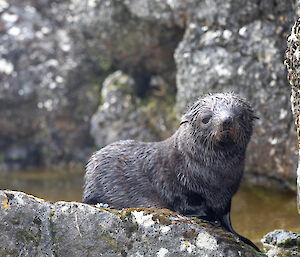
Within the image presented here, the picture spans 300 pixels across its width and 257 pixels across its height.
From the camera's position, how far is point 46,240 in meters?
3.43

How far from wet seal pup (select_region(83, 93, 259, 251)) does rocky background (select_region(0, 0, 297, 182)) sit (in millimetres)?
2852

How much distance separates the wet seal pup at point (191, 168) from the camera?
4098mm

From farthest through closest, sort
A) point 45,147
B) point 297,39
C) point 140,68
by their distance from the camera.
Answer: point 45,147 → point 140,68 → point 297,39

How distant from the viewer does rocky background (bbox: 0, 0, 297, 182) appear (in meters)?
7.02

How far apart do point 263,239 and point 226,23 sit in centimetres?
375

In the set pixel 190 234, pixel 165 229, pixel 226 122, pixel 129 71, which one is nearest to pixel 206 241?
pixel 190 234

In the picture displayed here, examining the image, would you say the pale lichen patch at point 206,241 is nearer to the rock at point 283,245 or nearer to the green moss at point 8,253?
the rock at point 283,245

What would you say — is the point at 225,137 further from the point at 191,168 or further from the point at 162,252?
the point at 162,252

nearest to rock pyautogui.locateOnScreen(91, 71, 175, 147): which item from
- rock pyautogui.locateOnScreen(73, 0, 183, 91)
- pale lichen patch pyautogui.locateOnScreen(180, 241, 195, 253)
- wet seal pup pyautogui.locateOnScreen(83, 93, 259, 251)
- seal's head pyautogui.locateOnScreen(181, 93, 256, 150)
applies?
rock pyautogui.locateOnScreen(73, 0, 183, 91)

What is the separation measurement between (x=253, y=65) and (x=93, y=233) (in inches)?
179

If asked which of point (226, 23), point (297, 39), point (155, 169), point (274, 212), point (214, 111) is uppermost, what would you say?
point (226, 23)

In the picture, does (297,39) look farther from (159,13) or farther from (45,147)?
(45,147)

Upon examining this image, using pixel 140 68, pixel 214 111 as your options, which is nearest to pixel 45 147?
pixel 140 68

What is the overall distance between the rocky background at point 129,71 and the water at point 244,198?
464 mm
